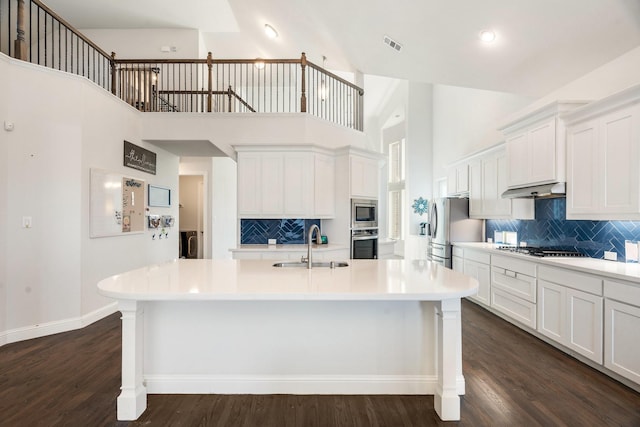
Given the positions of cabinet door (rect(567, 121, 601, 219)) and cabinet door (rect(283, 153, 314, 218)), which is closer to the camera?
cabinet door (rect(567, 121, 601, 219))

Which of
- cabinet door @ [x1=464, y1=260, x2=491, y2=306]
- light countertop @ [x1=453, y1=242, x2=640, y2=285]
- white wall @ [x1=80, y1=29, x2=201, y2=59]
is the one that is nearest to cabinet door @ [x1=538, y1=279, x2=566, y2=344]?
light countertop @ [x1=453, y1=242, x2=640, y2=285]

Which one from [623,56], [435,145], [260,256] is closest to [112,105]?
[260,256]

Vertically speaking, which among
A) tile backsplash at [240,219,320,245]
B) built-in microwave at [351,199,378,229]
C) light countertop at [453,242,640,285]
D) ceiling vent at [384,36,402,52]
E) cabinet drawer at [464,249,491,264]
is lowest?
cabinet drawer at [464,249,491,264]

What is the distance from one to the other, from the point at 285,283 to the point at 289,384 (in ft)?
2.69

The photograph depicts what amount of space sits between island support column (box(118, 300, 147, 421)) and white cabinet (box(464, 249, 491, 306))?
3.99 meters

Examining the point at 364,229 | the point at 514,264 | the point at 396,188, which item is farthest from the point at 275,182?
the point at 396,188

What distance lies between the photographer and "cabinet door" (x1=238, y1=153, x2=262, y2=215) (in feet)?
16.5

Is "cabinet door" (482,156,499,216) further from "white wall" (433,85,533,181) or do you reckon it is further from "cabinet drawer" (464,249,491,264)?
"cabinet drawer" (464,249,491,264)

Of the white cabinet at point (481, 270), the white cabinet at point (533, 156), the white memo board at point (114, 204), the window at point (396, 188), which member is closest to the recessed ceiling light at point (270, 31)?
the white memo board at point (114, 204)

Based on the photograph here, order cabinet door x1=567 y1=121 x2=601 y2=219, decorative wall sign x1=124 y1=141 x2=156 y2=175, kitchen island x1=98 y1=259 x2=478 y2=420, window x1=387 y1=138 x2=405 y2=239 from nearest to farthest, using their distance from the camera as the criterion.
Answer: kitchen island x1=98 y1=259 x2=478 y2=420, cabinet door x1=567 y1=121 x2=601 y2=219, decorative wall sign x1=124 y1=141 x2=156 y2=175, window x1=387 y1=138 x2=405 y2=239

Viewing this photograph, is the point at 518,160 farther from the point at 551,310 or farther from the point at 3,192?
the point at 3,192

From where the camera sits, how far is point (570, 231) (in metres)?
3.74

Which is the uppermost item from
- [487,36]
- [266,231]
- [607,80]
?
[487,36]

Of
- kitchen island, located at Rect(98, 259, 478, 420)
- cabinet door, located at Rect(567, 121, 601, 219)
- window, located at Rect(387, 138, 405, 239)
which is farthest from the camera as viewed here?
window, located at Rect(387, 138, 405, 239)
